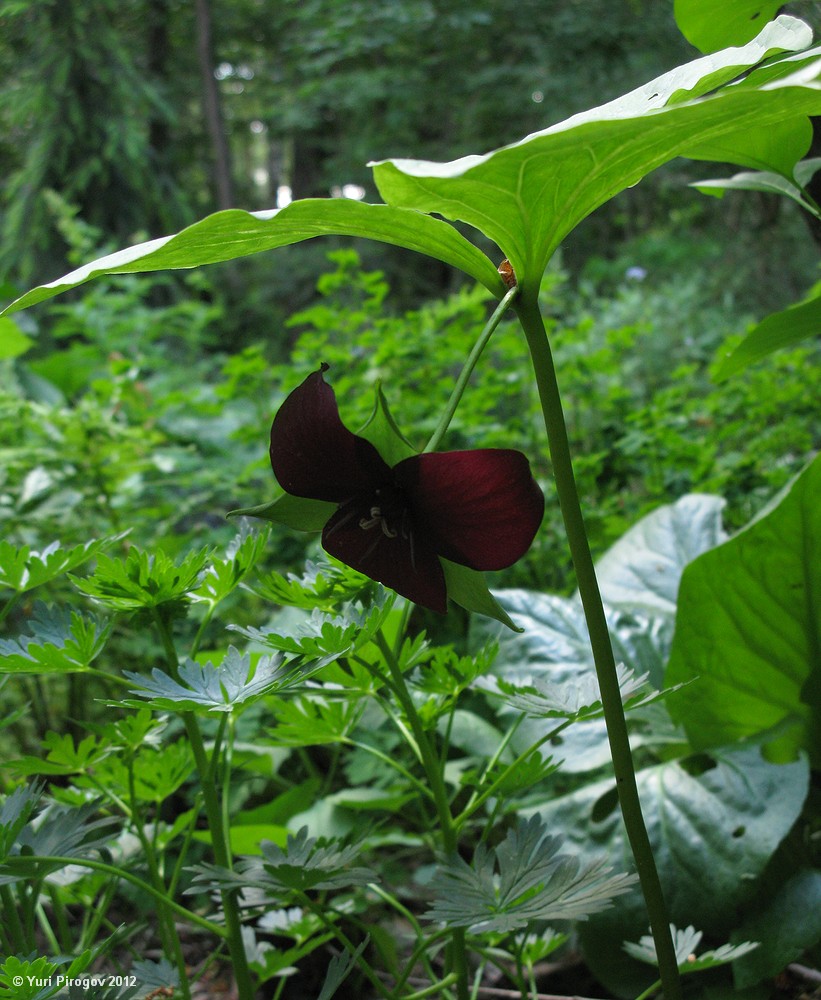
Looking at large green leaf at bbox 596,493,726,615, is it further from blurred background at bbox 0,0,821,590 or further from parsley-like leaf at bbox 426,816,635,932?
parsley-like leaf at bbox 426,816,635,932

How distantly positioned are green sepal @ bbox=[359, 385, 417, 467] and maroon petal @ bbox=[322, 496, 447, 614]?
0.04m

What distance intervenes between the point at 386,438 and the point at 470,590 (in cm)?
12

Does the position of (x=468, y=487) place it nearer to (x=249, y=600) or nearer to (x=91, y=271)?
(x=91, y=271)

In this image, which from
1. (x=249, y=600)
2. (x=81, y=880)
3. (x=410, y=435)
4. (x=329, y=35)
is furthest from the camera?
(x=329, y=35)

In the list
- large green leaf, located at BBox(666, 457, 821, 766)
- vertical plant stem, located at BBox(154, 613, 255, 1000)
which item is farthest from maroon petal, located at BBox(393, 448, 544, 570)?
large green leaf, located at BBox(666, 457, 821, 766)

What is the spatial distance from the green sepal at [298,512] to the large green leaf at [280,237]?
169 mm

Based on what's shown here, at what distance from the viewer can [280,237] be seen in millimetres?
536

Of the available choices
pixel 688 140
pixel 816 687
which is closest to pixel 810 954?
pixel 816 687

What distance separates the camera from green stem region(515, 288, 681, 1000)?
0.55m

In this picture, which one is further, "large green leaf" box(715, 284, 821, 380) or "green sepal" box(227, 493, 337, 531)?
"large green leaf" box(715, 284, 821, 380)

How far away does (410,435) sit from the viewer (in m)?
1.74

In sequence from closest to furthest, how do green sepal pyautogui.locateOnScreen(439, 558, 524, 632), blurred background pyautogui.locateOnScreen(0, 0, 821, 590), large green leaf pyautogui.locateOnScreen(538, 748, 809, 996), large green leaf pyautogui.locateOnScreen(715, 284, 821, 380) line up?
green sepal pyautogui.locateOnScreen(439, 558, 524, 632) → large green leaf pyautogui.locateOnScreen(715, 284, 821, 380) → large green leaf pyautogui.locateOnScreen(538, 748, 809, 996) → blurred background pyautogui.locateOnScreen(0, 0, 821, 590)

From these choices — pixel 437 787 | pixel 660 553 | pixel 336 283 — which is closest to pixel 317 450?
pixel 437 787

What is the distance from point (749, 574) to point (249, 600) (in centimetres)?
130
